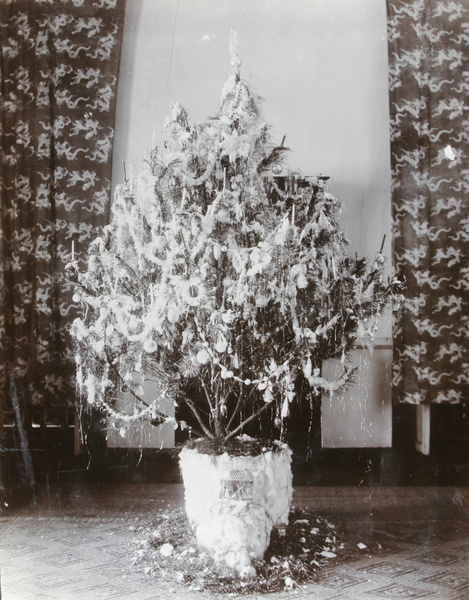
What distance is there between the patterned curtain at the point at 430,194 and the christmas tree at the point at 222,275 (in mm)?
717

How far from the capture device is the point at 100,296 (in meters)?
2.00

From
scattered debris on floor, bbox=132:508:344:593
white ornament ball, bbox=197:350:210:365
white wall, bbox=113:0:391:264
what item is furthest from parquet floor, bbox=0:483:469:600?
white wall, bbox=113:0:391:264

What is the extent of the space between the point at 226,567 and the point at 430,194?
2.00 meters

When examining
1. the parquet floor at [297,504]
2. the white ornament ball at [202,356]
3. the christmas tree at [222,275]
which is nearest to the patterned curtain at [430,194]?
the parquet floor at [297,504]

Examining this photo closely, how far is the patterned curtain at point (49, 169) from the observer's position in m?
2.69

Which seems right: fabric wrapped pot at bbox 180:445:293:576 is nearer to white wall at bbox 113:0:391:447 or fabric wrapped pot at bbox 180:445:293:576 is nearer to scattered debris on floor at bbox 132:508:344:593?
scattered debris on floor at bbox 132:508:344:593

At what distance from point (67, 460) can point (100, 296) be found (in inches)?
51.8

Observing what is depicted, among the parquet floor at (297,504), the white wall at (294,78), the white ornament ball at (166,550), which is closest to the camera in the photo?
the parquet floor at (297,504)

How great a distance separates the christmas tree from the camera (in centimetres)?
186

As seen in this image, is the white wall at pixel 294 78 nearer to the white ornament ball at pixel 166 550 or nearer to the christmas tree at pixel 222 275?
the christmas tree at pixel 222 275

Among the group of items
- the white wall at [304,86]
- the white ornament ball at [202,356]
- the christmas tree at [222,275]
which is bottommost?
the white ornament ball at [202,356]

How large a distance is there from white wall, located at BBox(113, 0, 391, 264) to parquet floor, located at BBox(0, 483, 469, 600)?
133cm

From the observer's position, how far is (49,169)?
2.74 m

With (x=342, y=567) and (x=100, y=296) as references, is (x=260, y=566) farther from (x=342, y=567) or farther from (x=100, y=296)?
(x=100, y=296)
